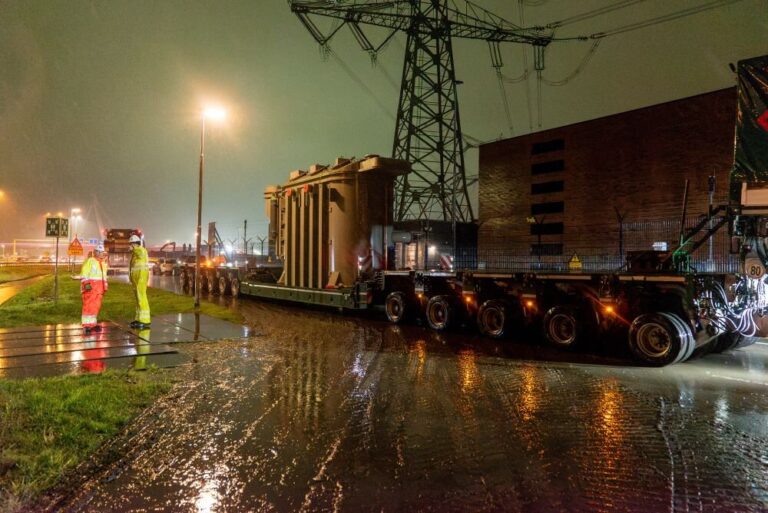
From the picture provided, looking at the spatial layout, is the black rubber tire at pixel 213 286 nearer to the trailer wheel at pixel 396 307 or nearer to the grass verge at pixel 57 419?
the trailer wheel at pixel 396 307

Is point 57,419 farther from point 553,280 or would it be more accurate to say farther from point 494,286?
point 494,286

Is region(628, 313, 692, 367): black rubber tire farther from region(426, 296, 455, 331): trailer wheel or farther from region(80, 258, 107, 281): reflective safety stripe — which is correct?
region(80, 258, 107, 281): reflective safety stripe

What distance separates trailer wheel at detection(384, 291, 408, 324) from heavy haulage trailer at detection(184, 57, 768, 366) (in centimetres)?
3

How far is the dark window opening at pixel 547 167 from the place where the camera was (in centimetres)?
4562

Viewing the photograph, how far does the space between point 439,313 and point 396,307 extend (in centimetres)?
157

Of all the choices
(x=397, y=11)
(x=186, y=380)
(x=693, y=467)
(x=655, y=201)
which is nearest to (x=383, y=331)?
(x=186, y=380)

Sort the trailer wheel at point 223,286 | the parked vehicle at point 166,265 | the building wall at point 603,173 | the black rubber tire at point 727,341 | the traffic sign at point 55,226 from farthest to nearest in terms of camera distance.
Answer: the parked vehicle at point 166,265 < the building wall at point 603,173 < the trailer wheel at point 223,286 < the traffic sign at point 55,226 < the black rubber tire at point 727,341

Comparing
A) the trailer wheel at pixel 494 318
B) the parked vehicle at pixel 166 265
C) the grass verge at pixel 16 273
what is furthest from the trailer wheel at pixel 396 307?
the parked vehicle at pixel 166 265

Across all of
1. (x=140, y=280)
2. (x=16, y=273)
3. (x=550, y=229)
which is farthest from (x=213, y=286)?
(x=550, y=229)

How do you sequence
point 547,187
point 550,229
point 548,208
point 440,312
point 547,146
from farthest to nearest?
point 547,146, point 547,187, point 548,208, point 550,229, point 440,312

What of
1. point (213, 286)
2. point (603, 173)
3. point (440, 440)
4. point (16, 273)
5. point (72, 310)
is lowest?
point (440, 440)

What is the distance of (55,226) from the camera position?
1722 cm

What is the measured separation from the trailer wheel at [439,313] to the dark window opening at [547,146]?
37246mm

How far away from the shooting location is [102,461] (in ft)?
13.8
